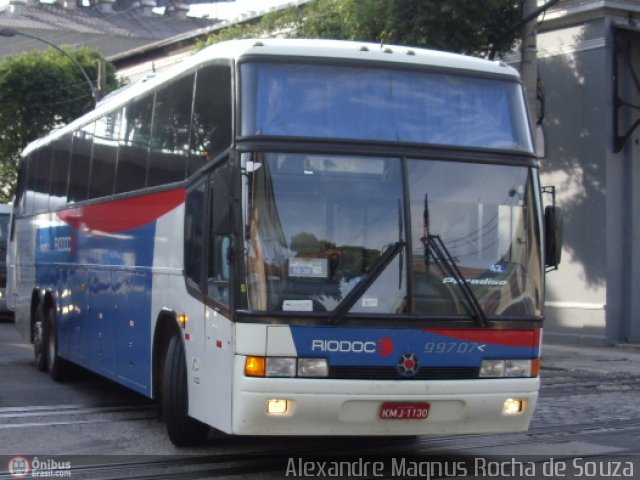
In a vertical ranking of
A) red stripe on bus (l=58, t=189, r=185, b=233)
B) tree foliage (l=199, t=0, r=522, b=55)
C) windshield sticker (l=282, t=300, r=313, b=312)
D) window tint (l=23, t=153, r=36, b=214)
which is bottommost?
windshield sticker (l=282, t=300, r=313, b=312)

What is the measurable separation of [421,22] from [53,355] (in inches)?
336

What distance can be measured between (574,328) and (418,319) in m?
16.1

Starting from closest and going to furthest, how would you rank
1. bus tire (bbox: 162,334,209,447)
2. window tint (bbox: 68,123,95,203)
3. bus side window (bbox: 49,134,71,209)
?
bus tire (bbox: 162,334,209,447) → window tint (bbox: 68,123,95,203) → bus side window (bbox: 49,134,71,209)

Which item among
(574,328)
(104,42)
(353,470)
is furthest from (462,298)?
(104,42)

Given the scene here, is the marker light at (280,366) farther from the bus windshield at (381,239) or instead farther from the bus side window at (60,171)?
the bus side window at (60,171)

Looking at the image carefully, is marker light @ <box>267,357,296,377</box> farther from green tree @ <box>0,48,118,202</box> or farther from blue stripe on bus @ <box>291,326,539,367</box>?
green tree @ <box>0,48,118,202</box>

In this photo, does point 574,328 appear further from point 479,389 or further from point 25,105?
point 25,105

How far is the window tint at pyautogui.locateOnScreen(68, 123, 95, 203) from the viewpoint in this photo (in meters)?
13.2

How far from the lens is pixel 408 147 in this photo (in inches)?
318

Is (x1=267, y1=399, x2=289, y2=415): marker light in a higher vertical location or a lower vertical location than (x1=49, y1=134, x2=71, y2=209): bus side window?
lower

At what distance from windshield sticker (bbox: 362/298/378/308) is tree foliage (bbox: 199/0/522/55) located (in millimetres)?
11571

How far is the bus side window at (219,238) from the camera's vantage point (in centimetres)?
792

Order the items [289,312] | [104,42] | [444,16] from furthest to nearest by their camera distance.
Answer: [104,42], [444,16], [289,312]

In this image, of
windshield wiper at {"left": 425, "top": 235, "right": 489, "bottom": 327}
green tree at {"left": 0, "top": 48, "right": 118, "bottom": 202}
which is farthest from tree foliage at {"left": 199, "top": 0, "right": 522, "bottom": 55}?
green tree at {"left": 0, "top": 48, "right": 118, "bottom": 202}
